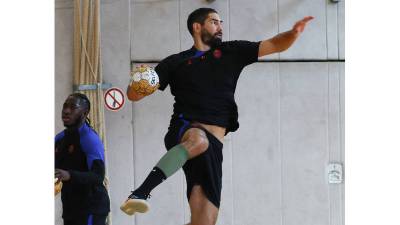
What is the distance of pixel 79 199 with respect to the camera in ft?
12.3

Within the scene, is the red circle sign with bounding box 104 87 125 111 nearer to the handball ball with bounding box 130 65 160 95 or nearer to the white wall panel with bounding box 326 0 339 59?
the handball ball with bounding box 130 65 160 95

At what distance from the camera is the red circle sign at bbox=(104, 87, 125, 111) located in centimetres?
405

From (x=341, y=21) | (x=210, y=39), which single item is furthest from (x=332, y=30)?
(x=210, y=39)

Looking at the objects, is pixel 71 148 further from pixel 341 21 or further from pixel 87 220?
pixel 341 21

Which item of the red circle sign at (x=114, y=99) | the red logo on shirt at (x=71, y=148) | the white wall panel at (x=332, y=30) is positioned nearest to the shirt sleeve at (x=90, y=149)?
the red logo on shirt at (x=71, y=148)

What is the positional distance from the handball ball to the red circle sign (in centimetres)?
71

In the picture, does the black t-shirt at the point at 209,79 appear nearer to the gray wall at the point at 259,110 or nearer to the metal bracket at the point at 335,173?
the gray wall at the point at 259,110

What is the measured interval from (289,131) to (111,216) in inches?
41.1

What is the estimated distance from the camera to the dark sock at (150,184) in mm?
3240

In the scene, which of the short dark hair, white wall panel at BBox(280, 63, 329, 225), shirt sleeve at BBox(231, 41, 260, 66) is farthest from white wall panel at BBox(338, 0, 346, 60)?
the short dark hair
